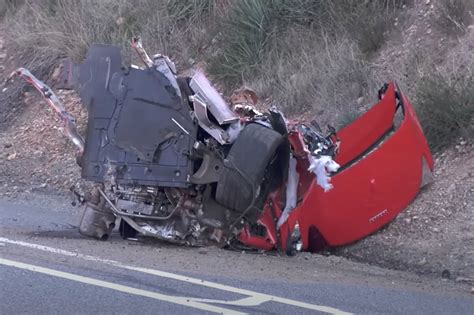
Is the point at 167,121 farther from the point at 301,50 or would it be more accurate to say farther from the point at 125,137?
the point at 301,50

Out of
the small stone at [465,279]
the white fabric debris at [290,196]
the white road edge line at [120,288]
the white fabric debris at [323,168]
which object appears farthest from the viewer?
the white fabric debris at [290,196]

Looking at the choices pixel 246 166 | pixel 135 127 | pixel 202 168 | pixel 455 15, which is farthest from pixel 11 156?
pixel 246 166

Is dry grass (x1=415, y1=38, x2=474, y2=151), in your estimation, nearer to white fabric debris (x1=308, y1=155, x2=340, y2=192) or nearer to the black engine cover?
white fabric debris (x1=308, y1=155, x2=340, y2=192)

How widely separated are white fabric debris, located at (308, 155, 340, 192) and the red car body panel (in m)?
0.16

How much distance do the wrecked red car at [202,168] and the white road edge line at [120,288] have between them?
4.01ft

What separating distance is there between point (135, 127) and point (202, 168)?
0.67m

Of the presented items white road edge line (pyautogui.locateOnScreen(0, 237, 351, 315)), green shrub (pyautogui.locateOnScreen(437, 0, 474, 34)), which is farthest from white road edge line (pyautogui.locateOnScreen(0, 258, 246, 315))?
green shrub (pyautogui.locateOnScreen(437, 0, 474, 34))

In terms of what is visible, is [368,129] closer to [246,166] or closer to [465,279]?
[246,166]

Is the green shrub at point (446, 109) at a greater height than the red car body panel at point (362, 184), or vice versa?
the green shrub at point (446, 109)

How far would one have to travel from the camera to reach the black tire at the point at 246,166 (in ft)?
27.9

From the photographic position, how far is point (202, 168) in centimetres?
876

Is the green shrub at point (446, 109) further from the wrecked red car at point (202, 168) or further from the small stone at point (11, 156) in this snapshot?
the small stone at point (11, 156)

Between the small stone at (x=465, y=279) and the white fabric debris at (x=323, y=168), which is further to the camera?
the white fabric debris at (x=323, y=168)

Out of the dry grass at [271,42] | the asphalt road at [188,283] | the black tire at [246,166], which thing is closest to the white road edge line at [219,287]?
the asphalt road at [188,283]
